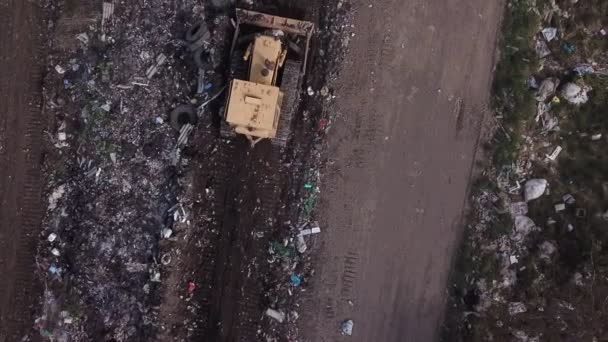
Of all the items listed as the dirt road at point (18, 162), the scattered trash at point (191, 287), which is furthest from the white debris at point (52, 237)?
the scattered trash at point (191, 287)

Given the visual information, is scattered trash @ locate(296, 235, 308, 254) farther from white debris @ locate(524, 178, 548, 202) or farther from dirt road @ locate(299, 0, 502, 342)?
white debris @ locate(524, 178, 548, 202)

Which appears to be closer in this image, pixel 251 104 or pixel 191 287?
pixel 251 104

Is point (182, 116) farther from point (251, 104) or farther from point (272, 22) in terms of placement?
point (272, 22)

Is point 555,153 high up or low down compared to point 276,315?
up

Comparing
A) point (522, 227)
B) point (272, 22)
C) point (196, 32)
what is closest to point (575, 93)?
point (522, 227)

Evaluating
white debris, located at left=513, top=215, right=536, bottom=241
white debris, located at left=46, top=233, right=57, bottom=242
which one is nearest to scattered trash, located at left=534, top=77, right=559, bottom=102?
white debris, located at left=513, top=215, right=536, bottom=241

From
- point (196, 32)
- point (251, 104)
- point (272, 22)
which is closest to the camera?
point (251, 104)

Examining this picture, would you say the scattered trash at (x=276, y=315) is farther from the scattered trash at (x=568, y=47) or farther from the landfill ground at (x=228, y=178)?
the scattered trash at (x=568, y=47)

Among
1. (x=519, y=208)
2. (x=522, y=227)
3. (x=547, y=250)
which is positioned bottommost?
(x=547, y=250)
